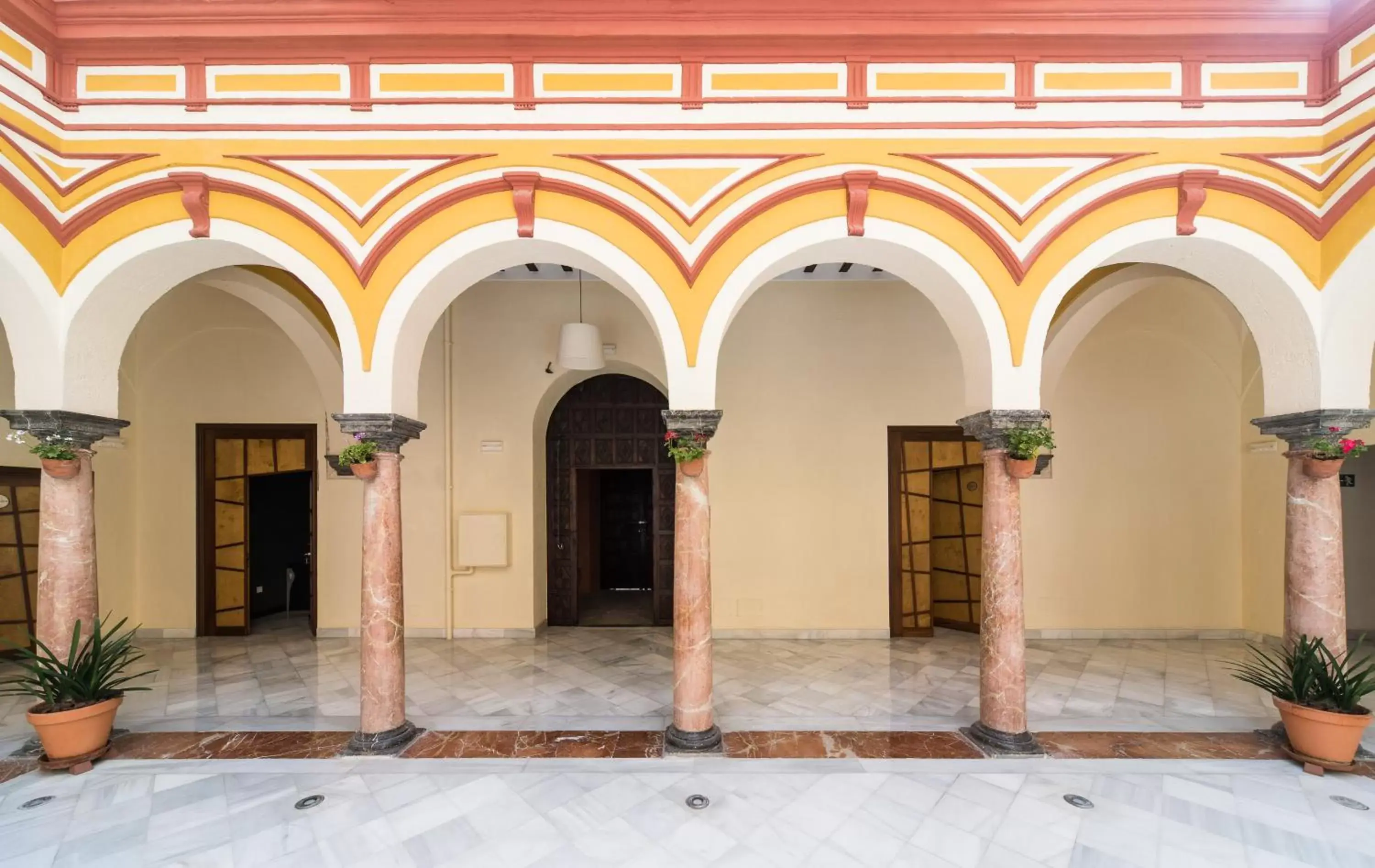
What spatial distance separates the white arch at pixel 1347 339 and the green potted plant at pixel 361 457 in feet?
21.6

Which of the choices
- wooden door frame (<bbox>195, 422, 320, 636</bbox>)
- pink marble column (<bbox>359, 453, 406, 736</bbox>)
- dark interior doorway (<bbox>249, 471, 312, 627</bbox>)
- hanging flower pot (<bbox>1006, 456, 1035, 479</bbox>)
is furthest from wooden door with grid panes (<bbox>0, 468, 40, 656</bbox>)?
hanging flower pot (<bbox>1006, 456, 1035, 479</bbox>)

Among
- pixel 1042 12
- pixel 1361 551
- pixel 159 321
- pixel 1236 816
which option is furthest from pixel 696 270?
pixel 1361 551

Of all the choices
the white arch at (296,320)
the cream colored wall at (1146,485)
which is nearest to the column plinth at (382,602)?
the white arch at (296,320)

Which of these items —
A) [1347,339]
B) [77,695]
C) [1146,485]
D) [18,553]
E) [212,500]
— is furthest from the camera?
[212,500]

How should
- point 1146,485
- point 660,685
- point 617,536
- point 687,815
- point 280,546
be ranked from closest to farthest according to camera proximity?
point 687,815 < point 660,685 < point 1146,485 < point 280,546 < point 617,536

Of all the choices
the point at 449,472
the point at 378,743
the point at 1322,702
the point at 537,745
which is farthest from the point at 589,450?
the point at 1322,702

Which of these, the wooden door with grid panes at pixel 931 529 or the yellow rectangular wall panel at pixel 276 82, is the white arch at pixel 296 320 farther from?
the wooden door with grid panes at pixel 931 529

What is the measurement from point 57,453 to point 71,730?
185 centimetres

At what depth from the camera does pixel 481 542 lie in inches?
283

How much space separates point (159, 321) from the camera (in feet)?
24.0

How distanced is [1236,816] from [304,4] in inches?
304

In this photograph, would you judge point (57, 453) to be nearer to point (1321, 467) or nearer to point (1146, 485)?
point (1321, 467)

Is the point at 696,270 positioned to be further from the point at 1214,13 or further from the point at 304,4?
the point at 1214,13

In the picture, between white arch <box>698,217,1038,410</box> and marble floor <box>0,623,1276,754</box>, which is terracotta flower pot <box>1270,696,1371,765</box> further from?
white arch <box>698,217,1038,410</box>
